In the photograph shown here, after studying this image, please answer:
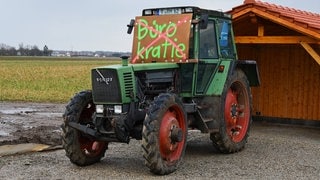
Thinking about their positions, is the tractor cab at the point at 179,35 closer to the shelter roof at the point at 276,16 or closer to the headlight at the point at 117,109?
the headlight at the point at 117,109

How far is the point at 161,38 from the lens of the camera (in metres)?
8.55

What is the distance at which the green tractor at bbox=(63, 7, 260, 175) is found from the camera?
7.26m

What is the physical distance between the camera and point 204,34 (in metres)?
8.55

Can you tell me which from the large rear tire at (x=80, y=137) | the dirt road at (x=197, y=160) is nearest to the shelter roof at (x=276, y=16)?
the dirt road at (x=197, y=160)

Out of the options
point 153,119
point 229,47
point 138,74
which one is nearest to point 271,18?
point 229,47

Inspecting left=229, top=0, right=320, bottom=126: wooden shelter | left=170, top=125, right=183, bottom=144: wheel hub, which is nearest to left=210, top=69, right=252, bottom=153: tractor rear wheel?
left=170, top=125, right=183, bottom=144: wheel hub

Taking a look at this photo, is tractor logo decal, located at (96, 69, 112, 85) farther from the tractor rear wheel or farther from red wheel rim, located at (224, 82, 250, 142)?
red wheel rim, located at (224, 82, 250, 142)

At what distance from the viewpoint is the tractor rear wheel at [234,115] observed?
866 cm

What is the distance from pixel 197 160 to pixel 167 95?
164 centimetres

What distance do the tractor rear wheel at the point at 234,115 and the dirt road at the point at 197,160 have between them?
0.71ft

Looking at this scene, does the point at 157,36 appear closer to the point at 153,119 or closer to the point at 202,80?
the point at 202,80

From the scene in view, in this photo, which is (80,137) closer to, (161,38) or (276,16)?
(161,38)

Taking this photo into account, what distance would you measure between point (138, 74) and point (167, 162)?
1.40 metres

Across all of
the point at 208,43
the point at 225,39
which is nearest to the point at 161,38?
the point at 208,43
